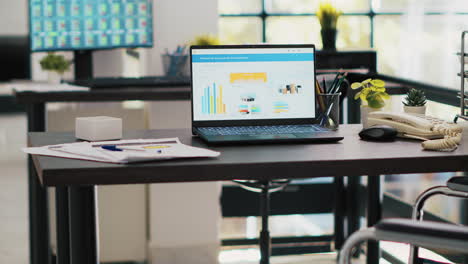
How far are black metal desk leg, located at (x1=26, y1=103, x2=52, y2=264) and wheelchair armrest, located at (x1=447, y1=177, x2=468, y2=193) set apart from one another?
1.68 m

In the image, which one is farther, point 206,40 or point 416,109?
point 206,40

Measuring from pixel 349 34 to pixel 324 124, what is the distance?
130 inches

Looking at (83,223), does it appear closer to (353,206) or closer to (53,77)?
(53,77)

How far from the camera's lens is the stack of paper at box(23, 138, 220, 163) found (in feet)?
5.66

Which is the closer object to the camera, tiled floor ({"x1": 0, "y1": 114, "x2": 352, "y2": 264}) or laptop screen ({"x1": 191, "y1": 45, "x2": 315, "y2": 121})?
laptop screen ({"x1": 191, "y1": 45, "x2": 315, "y2": 121})

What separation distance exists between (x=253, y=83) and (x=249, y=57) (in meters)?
0.08

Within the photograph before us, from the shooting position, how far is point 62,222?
2363 mm

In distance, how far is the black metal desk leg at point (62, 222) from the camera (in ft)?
7.50

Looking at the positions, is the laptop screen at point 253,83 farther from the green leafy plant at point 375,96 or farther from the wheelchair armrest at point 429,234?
the wheelchair armrest at point 429,234

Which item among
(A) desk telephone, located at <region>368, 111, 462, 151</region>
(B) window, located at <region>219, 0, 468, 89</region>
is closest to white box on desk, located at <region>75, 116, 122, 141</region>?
(A) desk telephone, located at <region>368, 111, 462, 151</region>

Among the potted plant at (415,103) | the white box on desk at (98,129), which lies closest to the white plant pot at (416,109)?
the potted plant at (415,103)

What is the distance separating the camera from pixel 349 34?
17.9 ft

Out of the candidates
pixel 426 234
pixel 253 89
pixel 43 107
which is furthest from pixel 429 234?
pixel 43 107

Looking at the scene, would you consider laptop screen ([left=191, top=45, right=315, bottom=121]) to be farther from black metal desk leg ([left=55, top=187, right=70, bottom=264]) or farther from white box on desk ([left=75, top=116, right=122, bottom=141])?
black metal desk leg ([left=55, top=187, right=70, bottom=264])
